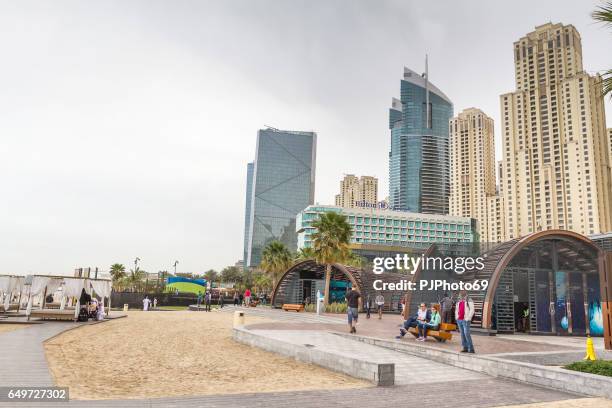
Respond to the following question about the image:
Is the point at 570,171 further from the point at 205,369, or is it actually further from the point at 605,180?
Answer: the point at 205,369

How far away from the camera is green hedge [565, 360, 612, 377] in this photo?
867 cm

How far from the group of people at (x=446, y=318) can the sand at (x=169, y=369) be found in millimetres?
4107

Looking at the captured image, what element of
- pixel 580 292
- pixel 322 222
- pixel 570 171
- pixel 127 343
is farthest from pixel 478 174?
pixel 127 343

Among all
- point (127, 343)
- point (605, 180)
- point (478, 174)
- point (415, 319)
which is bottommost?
point (127, 343)

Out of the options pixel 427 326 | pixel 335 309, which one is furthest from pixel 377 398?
pixel 335 309

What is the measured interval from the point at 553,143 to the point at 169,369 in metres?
127

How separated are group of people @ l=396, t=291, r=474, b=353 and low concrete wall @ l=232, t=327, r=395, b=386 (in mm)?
3832

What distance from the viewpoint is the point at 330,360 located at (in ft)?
34.4

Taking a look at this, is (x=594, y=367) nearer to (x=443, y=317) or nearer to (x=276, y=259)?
(x=443, y=317)

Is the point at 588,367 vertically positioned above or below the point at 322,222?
below

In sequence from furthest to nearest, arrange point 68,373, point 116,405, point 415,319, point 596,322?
point 596,322
point 415,319
point 68,373
point 116,405

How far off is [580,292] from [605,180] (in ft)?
359

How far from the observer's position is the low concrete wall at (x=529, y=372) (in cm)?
831

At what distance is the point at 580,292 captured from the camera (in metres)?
19.5
